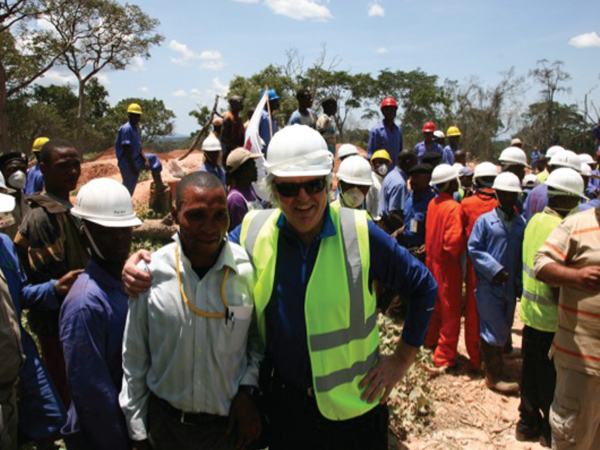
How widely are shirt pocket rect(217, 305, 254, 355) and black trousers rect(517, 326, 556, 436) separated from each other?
276 centimetres

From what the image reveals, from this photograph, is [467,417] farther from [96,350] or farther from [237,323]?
[96,350]

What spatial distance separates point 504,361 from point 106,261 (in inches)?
181

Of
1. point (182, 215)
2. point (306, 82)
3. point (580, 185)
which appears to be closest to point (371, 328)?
point (182, 215)

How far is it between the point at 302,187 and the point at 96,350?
1.07 metres

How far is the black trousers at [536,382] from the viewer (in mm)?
3678

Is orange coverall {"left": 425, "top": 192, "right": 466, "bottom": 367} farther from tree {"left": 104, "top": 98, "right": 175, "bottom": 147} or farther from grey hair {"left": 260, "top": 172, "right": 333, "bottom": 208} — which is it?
tree {"left": 104, "top": 98, "right": 175, "bottom": 147}

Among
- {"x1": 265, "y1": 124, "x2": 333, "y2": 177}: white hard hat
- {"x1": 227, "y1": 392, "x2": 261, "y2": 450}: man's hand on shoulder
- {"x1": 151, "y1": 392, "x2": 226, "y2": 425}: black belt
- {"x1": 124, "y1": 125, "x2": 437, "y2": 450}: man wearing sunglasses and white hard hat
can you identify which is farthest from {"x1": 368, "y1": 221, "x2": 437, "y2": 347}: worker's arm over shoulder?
{"x1": 151, "y1": 392, "x2": 226, "y2": 425}: black belt

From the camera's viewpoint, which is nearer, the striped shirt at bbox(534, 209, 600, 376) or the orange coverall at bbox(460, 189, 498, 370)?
the striped shirt at bbox(534, 209, 600, 376)

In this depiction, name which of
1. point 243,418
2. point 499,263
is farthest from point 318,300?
point 499,263

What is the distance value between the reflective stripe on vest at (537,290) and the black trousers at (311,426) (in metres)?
2.12

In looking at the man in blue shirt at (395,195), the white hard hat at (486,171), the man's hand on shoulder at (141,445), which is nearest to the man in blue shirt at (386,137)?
the man in blue shirt at (395,195)

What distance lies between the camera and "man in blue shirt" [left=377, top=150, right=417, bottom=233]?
579cm

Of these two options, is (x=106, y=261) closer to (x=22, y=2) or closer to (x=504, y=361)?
(x=504, y=361)

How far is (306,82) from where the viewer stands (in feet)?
114
